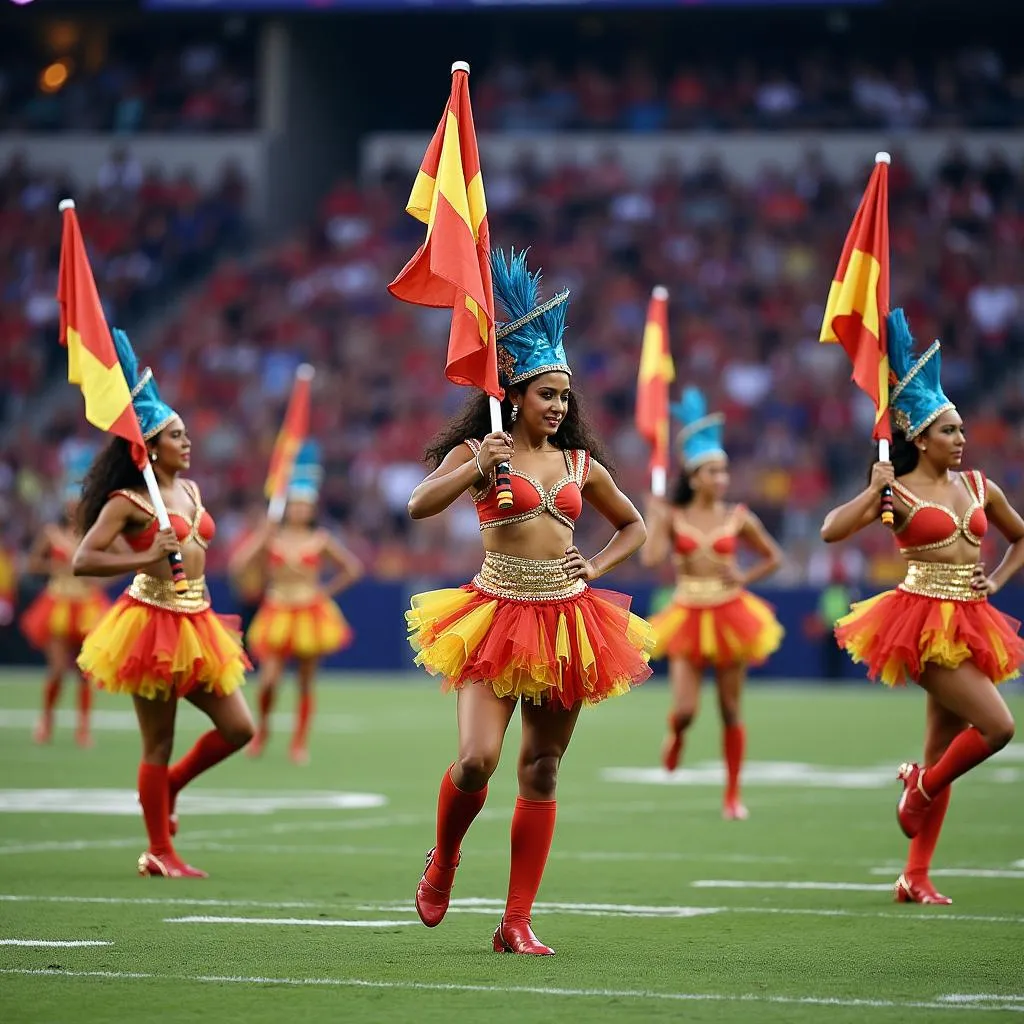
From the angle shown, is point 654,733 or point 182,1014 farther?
point 654,733

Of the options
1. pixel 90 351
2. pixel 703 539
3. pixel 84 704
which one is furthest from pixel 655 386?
pixel 84 704

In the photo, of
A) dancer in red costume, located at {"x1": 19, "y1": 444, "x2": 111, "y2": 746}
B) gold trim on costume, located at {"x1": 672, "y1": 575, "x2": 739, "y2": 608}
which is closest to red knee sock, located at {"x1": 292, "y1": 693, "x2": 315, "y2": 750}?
dancer in red costume, located at {"x1": 19, "y1": 444, "x2": 111, "y2": 746}

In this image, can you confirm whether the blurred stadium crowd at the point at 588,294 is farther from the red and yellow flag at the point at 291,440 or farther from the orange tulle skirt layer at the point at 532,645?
the orange tulle skirt layer at the point at 532,645

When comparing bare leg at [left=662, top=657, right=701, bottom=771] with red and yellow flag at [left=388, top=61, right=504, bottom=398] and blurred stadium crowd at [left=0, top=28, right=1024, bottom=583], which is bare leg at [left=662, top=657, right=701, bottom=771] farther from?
blurred stadium crowd at [left=0, top=28, right=1024, bottom=583]

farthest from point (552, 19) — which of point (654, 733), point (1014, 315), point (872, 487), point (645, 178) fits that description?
point (872, 487)

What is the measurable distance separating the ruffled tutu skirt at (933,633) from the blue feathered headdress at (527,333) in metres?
2.28

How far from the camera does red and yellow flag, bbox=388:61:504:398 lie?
7.34m

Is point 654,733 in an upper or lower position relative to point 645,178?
lower

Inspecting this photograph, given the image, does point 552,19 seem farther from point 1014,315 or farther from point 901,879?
point 901,879

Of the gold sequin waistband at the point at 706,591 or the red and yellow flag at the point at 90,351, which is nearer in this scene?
the red and yellow flag at the point at 90,351

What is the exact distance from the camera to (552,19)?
3406 cm

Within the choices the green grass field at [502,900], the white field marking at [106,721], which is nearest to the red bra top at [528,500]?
the green grass field at [502,900]

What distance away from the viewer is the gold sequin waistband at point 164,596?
948 centimetres

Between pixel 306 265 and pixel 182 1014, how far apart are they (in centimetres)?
2779
